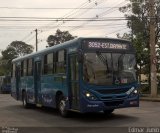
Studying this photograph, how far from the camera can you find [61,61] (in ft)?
57.1

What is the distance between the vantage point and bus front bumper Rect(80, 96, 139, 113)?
1519 centimetres

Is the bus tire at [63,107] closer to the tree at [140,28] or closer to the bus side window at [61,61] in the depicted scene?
the bus side window at [61,61]

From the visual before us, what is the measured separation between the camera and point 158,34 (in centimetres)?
3778

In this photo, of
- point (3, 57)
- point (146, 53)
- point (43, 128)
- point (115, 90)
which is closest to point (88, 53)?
point (115, 90)

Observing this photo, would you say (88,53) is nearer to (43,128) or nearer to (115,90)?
(115,90)

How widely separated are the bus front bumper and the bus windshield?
654mm

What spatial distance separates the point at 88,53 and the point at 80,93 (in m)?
1.46

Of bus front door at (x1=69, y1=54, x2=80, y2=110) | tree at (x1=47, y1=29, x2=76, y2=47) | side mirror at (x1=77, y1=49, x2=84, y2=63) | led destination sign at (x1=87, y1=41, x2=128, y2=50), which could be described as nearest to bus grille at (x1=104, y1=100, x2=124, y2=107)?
bus front door at (x1=69, y1=54, x2=80, y2=110)

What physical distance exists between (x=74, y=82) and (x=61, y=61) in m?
1.67

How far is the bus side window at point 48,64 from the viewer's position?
61.4ft

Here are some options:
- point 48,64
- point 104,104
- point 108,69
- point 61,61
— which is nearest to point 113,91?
point 104,104

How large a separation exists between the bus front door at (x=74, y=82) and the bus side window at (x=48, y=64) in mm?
2320

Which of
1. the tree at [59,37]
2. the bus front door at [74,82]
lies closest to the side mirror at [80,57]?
the bus front door at [74,82]

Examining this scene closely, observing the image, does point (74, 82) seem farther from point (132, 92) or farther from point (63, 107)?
point (132, 92)
